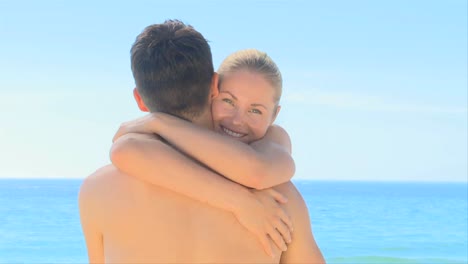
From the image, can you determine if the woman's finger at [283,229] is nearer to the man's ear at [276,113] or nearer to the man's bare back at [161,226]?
the man's bare back at [161,226]

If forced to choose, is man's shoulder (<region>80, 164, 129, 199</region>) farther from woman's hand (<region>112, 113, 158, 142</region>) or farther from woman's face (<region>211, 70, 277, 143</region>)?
woman's face (<region>211, 70, 277, 143</region>)

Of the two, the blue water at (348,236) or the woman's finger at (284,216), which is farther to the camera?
the blue water at (348,236)

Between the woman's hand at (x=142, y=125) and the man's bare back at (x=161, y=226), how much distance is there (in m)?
0.12

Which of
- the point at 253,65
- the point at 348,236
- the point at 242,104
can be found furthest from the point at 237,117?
the point at 348,236

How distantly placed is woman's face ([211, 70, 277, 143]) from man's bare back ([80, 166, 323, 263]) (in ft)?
1.23

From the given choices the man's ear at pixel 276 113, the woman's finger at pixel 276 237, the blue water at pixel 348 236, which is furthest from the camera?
the blue water at pixel 348 236

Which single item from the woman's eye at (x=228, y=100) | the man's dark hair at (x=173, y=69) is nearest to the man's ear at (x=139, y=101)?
A: the man's dark hair at (x=173, y=69)

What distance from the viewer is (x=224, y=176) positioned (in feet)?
6.89

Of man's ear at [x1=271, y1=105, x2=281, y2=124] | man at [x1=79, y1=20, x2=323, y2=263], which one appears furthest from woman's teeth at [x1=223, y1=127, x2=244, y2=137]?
man at [x1=79, y1=20, x2=323, y2=263]

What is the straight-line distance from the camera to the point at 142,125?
6.90ft

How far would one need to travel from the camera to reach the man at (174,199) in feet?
6.65

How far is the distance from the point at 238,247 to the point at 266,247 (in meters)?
0.09

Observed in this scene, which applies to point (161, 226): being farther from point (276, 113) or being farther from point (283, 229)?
point (276, 113)

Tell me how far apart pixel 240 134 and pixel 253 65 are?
22 centimetres
